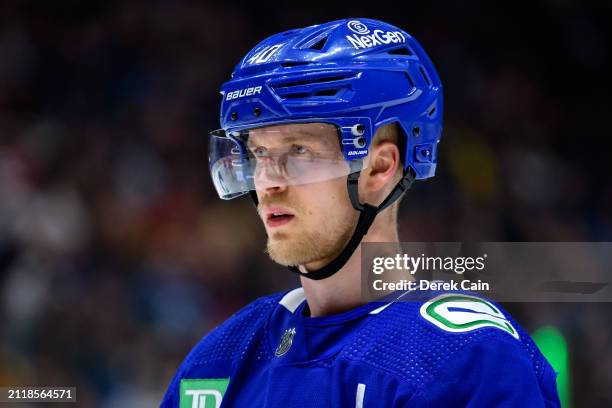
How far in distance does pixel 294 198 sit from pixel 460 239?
3.38 metres

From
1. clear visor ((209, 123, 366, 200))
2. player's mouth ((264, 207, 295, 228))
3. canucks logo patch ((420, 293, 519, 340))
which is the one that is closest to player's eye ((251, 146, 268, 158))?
clear visor ((209, 123, 366, 200))

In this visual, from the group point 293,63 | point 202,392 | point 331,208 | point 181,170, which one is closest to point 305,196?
point 331,208

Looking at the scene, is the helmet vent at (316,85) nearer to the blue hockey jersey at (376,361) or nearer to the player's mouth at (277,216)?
the player's mouth at (277,216)

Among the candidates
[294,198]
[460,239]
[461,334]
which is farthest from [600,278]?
[460,239]

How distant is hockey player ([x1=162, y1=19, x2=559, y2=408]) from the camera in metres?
1.86

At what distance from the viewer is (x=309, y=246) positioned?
2.06 metres

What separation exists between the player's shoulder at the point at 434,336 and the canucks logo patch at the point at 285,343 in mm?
203

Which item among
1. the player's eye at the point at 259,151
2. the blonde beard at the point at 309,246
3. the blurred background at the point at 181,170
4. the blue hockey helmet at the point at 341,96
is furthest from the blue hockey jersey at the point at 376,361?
the blurred background at the point at 181,170

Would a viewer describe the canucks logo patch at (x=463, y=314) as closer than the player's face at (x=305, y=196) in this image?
Yes

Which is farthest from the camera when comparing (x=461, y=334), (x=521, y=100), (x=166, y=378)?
(x=521, y=100)

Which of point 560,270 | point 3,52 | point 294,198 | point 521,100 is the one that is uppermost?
point 3,52

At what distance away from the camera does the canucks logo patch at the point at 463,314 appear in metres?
1.82

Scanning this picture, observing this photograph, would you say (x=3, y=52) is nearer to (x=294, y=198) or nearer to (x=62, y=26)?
(x=62, y=26)

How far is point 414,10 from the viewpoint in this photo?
241 inches
